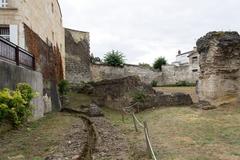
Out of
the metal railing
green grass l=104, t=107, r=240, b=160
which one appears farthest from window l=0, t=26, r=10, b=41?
green grass l=104, t=107, r=240, b=160

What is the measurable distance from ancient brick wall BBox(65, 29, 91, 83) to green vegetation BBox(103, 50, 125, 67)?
2543 mm

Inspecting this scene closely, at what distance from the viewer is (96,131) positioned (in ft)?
43.0

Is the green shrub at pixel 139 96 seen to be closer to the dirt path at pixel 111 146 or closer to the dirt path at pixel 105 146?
the dirt path at pixel 105 146

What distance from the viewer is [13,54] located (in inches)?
547

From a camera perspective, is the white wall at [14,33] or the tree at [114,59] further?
the tree at [114,59]

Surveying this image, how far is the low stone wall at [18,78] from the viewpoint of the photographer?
11.9 meters

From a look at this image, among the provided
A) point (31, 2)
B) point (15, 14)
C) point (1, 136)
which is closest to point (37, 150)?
point (1, 136)

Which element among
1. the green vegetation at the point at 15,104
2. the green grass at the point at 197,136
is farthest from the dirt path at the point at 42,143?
the green grass at the point at 197,136

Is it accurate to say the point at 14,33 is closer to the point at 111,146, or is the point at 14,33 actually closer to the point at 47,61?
the point at 47,61

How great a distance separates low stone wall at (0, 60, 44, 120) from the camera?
11914 millimetres

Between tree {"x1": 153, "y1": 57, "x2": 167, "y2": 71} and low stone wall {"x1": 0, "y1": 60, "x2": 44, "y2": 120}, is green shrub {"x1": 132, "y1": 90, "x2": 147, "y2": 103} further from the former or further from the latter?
tree {"x1": 153, "y1": 57, "x2": 167, "y2": 71}

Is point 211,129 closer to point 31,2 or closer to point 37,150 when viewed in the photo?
point 37,150

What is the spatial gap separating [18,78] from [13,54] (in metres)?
0.94

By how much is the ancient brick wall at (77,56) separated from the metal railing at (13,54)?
16.4 metres
